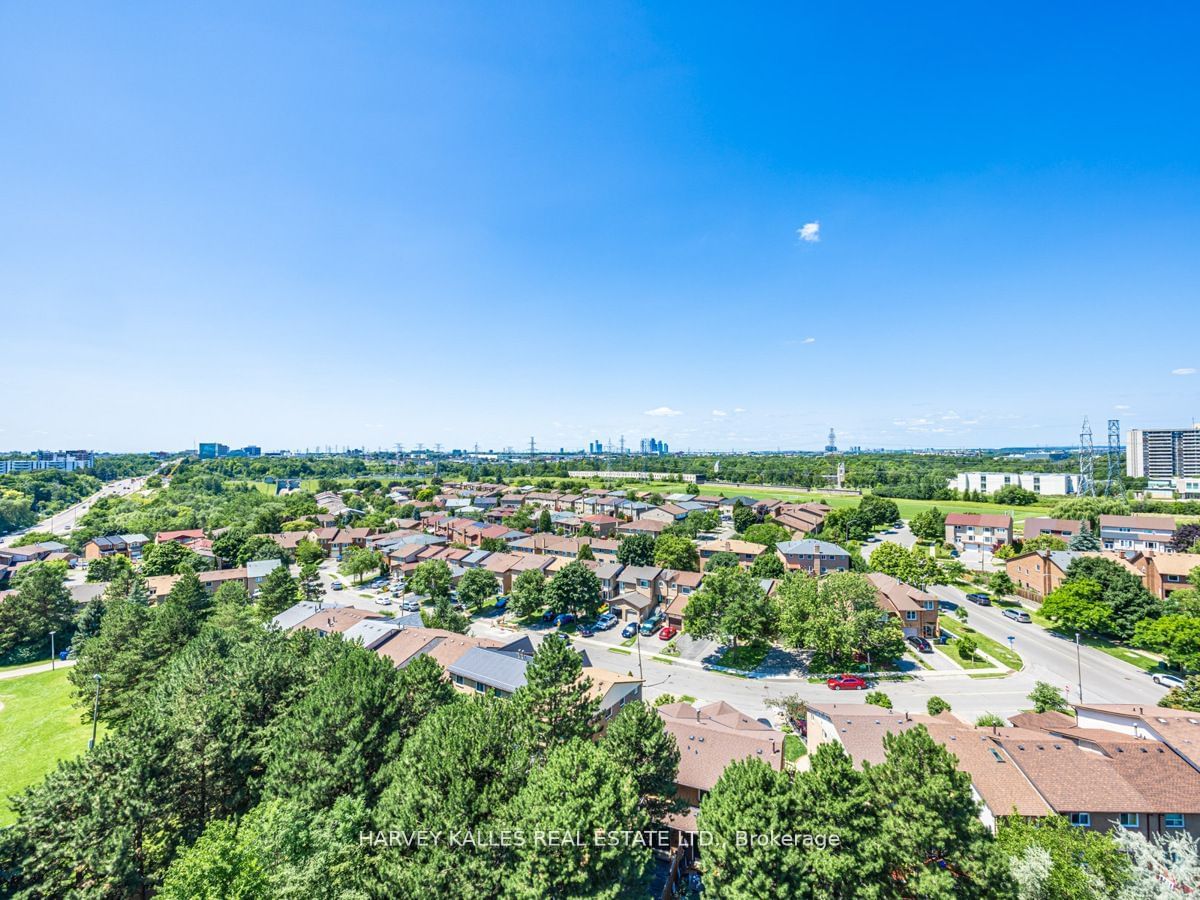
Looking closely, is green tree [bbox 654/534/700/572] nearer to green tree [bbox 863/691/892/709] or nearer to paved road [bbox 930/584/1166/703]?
paved road [bbox 930/584/1166/703]

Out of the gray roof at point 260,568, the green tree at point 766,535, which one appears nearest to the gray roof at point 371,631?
the gray roof at point 260,568

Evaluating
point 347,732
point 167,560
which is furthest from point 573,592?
point 167,560

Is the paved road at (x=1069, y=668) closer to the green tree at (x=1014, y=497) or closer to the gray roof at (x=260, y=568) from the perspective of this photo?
the gray roof at (x=260, y=568)

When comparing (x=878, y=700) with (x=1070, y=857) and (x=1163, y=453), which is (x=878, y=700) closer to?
(x=1070, y=857)

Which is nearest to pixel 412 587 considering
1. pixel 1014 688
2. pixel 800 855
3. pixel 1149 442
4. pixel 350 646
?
pixel 350 646

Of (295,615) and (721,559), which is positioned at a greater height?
(721,559)

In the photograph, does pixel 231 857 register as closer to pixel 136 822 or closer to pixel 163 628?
pixel 136 822
